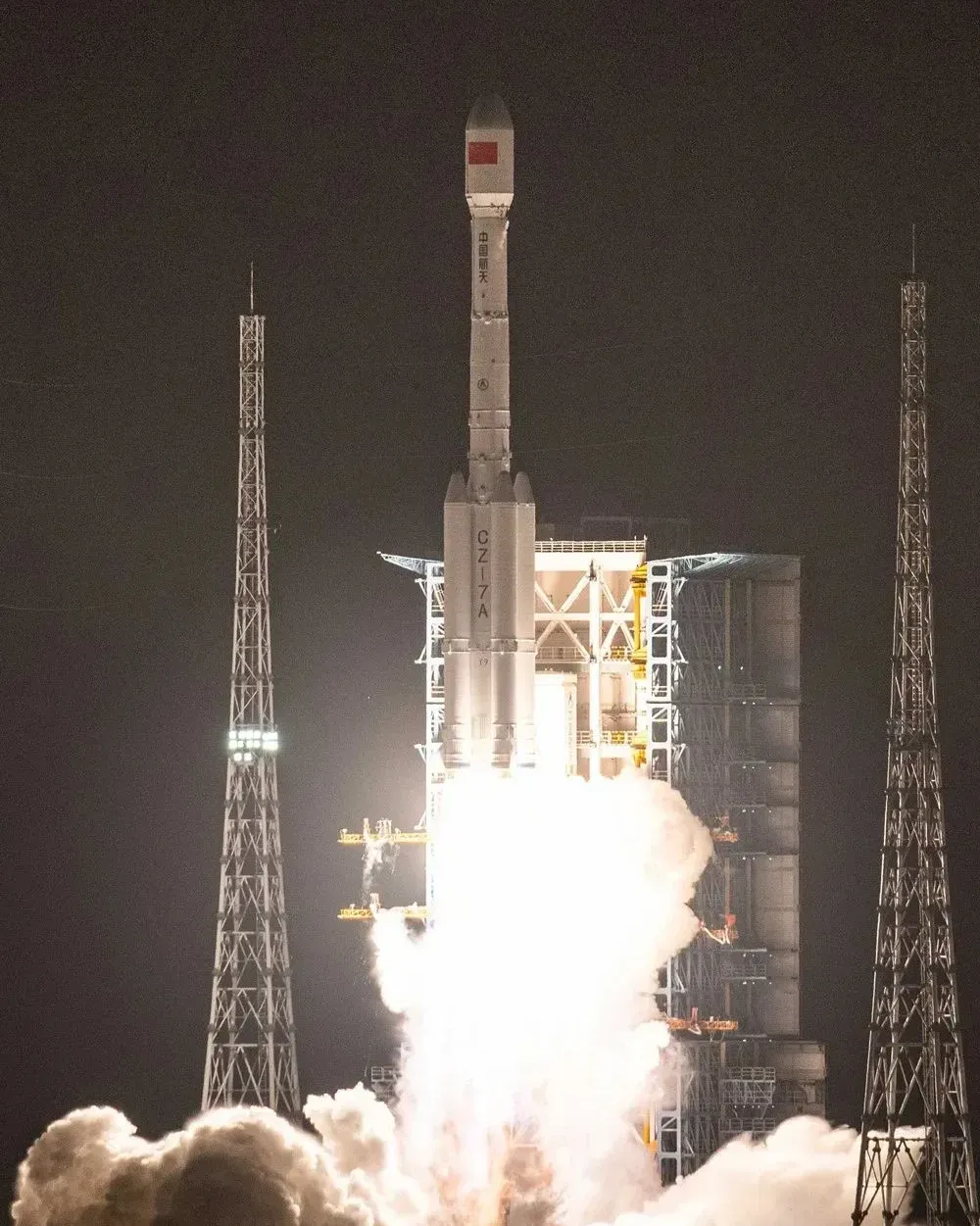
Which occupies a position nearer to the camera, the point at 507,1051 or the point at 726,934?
the point at 507,1051

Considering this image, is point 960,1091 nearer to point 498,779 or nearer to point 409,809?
point 498,779

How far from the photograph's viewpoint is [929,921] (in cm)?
4544

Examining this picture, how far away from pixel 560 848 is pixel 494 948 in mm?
1973

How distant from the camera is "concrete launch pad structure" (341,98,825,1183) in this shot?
48906 millimetres

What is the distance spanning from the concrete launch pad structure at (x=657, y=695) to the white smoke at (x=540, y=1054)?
1.39 meters

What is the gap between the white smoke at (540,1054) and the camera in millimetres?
47188

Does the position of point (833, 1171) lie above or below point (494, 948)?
below

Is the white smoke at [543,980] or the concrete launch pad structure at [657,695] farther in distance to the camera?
the concrete launch pad structure at [657,695]

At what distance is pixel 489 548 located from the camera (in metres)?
49.0

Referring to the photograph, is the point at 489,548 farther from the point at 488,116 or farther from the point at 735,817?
the point at 735,817

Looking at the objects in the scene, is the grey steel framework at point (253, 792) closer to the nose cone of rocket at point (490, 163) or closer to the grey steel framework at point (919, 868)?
the nose cone of rocket at point (490, 163)

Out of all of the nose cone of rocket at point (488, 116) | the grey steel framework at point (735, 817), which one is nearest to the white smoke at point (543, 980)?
the grey steel framework at point (735, 817)

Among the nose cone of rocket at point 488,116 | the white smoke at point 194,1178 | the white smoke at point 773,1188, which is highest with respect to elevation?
the nose cone of rocket at point 488,116

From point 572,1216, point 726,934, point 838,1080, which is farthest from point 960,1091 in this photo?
point 838,1080
